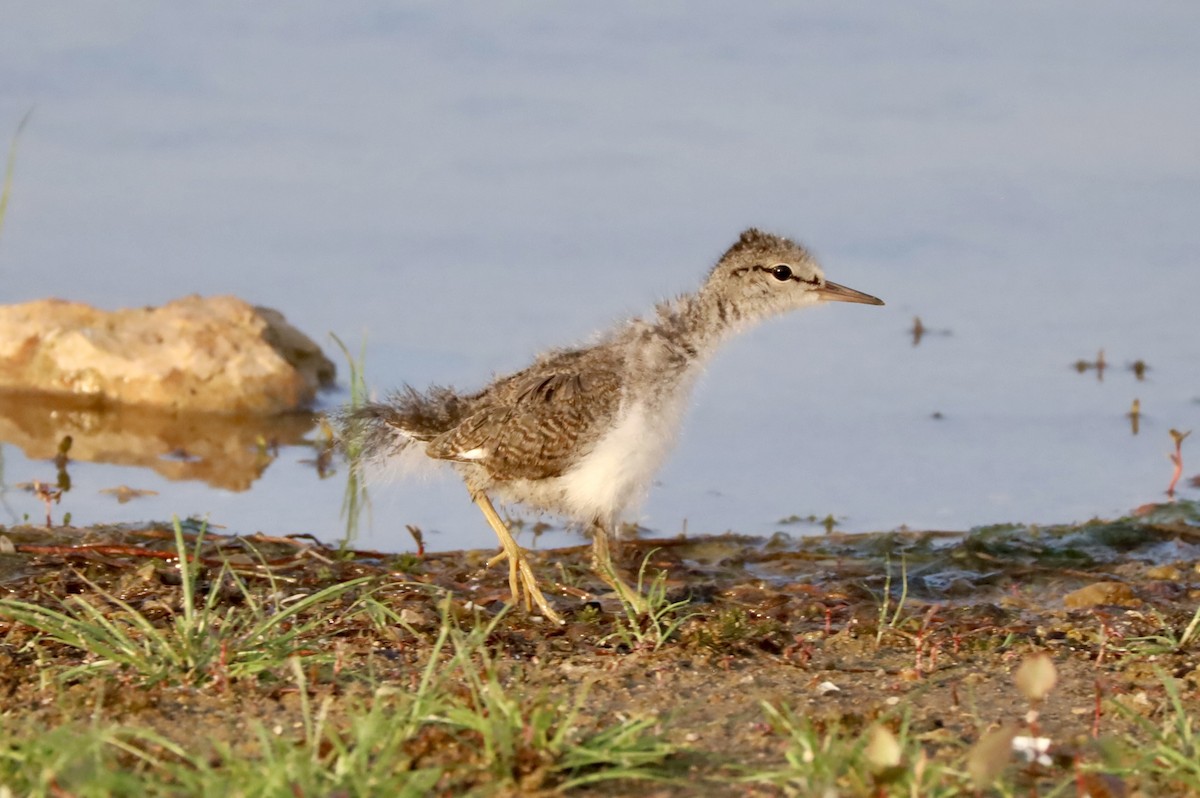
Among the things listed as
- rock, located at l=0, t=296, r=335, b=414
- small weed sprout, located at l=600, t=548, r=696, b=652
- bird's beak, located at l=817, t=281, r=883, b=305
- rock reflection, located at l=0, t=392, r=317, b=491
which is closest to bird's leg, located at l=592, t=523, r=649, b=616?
small weed sprout, located at l=600, t=548, r=696, b=652

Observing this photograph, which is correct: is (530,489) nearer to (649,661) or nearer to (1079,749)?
(649,661)

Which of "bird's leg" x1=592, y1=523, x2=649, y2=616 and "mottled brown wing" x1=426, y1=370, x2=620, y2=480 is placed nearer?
"bird's leg" x1=592, y1=523, x2=649, y2=616

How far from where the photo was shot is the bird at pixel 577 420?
5.43m

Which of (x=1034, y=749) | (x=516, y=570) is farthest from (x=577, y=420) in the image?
(x=1034, y=749)

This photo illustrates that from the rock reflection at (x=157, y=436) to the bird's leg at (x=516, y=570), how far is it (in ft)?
7.36

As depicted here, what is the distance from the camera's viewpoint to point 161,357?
350 inches

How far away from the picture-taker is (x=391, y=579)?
17.8 feet

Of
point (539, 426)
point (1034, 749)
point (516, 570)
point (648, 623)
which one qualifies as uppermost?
point (539, 426)

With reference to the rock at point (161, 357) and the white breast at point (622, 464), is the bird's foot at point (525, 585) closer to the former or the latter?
the white breast at point (622, 464)

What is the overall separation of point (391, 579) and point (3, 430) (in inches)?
145

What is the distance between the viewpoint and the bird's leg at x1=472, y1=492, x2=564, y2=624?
5.09m

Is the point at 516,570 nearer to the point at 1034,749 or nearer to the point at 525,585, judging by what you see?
the point at 525,585

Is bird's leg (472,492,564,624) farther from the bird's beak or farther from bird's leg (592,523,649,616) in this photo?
the bird's beak

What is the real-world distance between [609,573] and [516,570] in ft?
1.38
